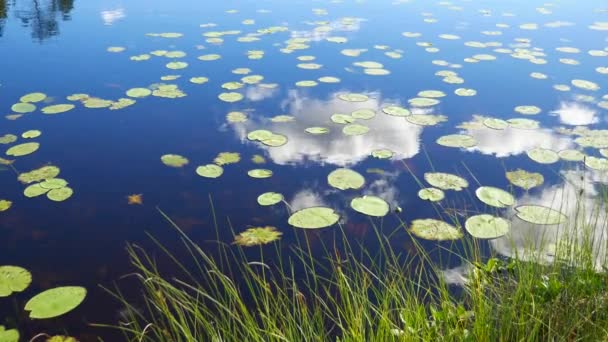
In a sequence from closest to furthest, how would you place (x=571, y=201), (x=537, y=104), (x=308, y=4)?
(x=571, y=201) < (x=537, y=104) < (x=308, y=4)

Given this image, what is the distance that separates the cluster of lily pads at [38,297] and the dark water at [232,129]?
4 centimetres

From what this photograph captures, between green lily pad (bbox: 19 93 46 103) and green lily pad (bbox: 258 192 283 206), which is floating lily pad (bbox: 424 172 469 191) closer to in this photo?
green lily pad (bbox: 258 192 283 206)

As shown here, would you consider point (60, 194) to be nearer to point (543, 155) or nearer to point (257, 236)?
point (257, 236)

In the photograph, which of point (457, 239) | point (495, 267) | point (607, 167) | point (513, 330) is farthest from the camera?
point (607, 167)

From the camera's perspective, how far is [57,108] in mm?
3824

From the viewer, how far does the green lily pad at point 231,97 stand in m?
4.07

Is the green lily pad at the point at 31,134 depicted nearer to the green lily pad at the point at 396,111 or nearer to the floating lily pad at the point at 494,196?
the green lily pad at the point at 396,111

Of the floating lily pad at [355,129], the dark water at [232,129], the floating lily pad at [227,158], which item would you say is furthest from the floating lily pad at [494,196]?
the floating lily pad at [227,158]

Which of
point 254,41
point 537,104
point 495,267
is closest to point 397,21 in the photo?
point 254,41

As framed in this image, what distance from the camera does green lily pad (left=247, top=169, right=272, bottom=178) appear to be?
2.94 m

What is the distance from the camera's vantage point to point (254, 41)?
579 cm

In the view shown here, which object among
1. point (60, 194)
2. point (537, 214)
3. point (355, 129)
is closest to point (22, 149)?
point (60, 194)

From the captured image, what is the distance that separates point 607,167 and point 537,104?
4.05 ft

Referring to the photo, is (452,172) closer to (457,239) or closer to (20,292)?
Answer: (457,239)
